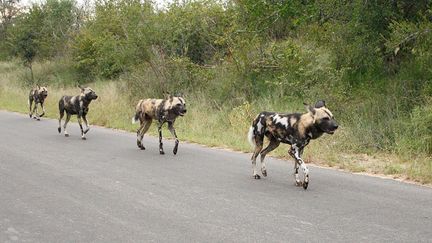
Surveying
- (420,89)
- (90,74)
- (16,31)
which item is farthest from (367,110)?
(16,31)

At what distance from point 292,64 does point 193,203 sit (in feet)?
29.7

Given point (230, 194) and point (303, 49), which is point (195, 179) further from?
point (303, 49)

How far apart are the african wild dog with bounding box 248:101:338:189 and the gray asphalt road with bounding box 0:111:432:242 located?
428 mm

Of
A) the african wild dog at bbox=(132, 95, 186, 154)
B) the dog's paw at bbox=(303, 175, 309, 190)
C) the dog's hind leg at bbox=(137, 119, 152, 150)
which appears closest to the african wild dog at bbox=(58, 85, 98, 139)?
the african wild dog at bbox=(132, 95, 186, 154)

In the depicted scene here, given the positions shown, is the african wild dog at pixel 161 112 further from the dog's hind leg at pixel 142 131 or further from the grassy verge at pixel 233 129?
the grassy verge at pixel 233 129

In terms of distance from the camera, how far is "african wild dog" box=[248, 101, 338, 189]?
276 inches

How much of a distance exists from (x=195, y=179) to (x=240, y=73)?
9071 millimetres

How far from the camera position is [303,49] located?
14648 millimetres

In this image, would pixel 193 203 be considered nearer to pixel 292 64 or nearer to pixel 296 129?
pixel 296 129

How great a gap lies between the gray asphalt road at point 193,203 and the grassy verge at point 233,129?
Answer: 2.20 feet

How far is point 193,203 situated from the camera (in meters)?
6.21

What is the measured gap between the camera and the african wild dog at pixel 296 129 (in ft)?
23.0

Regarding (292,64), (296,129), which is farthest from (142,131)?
(292,64)

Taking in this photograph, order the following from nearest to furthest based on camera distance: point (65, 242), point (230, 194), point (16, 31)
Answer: point (65, 242), point (230, 194), point (16, 31)
